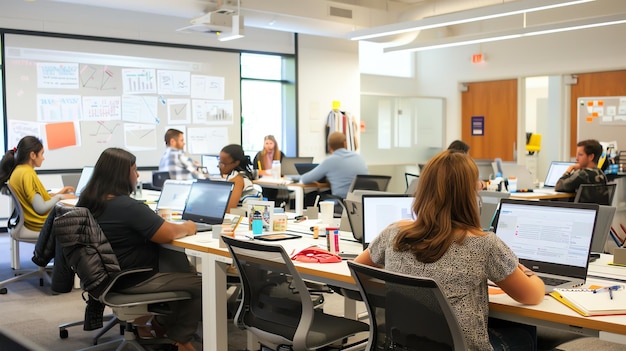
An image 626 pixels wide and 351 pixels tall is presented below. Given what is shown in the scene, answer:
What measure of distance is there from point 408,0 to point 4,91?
630 centimetres

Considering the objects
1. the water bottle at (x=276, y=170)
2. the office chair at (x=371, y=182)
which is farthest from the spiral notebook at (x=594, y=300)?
the water bottle at (x=276, y=170)

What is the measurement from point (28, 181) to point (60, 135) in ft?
11.1

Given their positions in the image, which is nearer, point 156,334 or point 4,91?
point 156,334

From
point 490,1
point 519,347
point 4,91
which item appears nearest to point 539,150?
point 490,1

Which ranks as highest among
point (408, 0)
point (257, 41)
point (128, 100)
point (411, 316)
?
point (408, 0)

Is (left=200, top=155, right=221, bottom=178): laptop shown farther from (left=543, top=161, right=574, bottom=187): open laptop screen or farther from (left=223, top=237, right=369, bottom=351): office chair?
(left=223, top=237, right=369, bottom=351): office chair

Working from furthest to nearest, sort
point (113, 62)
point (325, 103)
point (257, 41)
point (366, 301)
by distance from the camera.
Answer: point (325, 103) → point (257, 41) → point (113, 62) → point (366, 301)

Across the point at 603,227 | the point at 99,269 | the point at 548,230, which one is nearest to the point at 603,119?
the point at 603,227

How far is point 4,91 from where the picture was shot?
8195mm

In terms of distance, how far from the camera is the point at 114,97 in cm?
898

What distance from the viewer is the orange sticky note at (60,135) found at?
855 centimetres

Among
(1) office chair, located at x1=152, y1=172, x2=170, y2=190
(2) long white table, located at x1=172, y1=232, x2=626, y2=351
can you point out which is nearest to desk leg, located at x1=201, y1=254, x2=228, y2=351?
(2) long white table, located at x1=172, y1=232, x2=626, y2=351

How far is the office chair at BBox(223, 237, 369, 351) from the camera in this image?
280 cm

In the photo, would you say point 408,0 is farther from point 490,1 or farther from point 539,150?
point 539,150
